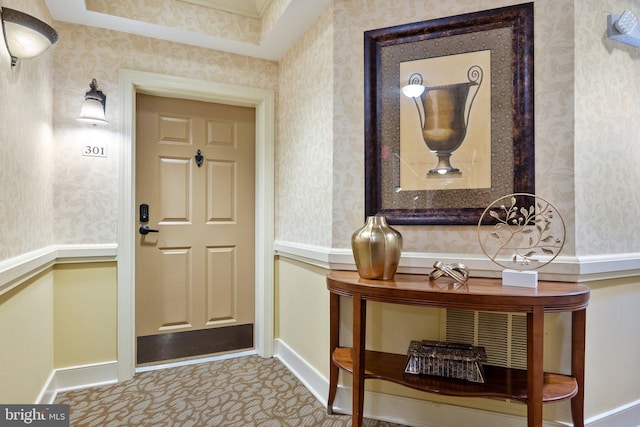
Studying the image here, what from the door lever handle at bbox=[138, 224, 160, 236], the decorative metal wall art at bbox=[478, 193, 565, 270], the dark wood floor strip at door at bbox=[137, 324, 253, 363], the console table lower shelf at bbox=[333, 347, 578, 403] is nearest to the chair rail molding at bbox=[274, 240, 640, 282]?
the decorative metal wall art at bbox=[478, 193, 565, 270]

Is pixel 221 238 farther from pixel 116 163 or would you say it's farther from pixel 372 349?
pixel 372 349

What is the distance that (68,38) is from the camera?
6.87 feet

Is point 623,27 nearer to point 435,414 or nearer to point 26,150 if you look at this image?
point 435,414

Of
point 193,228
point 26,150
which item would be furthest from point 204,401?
point 26,150

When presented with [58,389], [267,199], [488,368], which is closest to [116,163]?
[267,199]

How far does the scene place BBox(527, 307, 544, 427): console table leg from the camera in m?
1.26

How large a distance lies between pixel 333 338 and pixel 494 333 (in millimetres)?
770

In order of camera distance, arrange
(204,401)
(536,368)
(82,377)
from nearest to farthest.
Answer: (536,368) → (204,401) → (82,377)

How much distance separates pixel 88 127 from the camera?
2125 millimetres

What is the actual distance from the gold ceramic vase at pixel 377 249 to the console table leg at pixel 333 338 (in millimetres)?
322

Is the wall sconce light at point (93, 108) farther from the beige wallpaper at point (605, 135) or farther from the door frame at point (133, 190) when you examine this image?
the beige wallpaper at point (605, 135)

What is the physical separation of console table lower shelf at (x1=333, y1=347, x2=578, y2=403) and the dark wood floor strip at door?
121cm

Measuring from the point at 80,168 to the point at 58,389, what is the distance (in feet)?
4.37

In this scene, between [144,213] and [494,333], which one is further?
[144,213]
